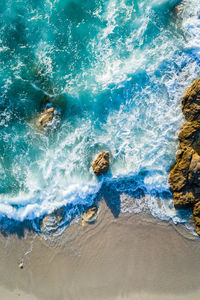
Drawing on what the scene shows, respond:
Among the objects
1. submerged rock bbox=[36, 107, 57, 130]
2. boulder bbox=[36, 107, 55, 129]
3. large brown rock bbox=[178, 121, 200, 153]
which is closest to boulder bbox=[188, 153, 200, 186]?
large brown rock bbox=[178, 121, 200, 153]

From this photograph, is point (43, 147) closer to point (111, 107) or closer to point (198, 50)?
point (111, 107)

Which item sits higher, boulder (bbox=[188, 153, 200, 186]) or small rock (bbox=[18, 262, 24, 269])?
boulder (bbox=[188, 153, 200, 186])

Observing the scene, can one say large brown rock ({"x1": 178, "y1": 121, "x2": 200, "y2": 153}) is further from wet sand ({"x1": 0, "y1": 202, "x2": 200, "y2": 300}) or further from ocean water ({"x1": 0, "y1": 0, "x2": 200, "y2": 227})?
wet sand ({"x1": 0, "y1": 202, "x2": 200, "y2": 300})

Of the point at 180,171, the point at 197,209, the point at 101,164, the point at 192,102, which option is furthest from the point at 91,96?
the point at 197,209

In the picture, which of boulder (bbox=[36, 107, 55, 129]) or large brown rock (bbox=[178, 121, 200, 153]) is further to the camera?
boulder (bbox=[36, 107, 55, 129])

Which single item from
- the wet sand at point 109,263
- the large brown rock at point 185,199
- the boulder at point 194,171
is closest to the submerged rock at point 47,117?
the wet sand at point 109,263

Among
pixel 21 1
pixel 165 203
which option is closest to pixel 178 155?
pixel 165 203
